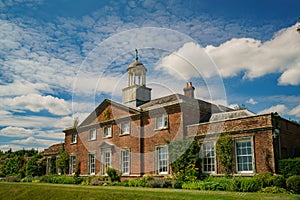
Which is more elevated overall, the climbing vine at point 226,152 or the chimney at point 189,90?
the chimney at point 189,90

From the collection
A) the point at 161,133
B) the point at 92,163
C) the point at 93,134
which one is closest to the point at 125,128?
the point at 161,133

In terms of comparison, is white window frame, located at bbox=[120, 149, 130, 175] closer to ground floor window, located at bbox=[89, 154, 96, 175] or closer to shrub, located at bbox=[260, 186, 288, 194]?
ground floor window, located at bbox=[89, 154, 96, 175]

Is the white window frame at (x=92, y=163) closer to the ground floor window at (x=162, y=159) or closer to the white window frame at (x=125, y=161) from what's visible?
the white window frame at (x=125, y=161)

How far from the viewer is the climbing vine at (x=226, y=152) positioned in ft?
63.1

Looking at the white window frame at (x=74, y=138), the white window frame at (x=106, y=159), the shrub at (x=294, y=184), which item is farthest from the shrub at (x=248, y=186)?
the white window frame at (x=74, y=138)

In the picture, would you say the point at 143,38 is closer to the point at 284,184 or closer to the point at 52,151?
the point at 284,184

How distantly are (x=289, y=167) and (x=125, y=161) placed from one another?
13.4 metres

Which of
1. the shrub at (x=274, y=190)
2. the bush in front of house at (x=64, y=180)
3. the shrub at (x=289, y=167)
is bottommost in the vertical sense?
the bush in front of house at (x=64, y=180)

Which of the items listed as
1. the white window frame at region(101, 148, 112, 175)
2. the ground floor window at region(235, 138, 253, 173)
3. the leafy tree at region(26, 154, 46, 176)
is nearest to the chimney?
the white window frame at region(101, 148, 112, 175)

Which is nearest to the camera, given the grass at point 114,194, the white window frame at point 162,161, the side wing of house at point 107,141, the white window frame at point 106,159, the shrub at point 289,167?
the grass at point 114,194

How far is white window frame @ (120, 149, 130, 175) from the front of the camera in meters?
26.0

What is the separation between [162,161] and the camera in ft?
76.8

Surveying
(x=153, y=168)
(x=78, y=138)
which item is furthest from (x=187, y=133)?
(x=78, y=138)

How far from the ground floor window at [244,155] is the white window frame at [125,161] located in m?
9.79
